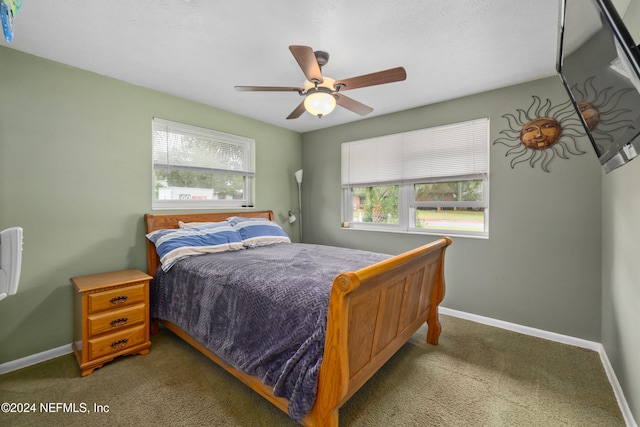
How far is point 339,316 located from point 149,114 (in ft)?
9.05

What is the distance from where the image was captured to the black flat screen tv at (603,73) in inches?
31.2

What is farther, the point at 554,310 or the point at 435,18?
the point at 554,310

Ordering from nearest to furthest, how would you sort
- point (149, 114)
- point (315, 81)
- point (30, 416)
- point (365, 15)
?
point (30, 416) < point (365, 15) < point (315, 81) < point (149, 114)

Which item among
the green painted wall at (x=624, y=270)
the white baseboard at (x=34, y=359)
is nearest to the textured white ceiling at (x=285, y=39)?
the green painted wall at (x=624, y=270)

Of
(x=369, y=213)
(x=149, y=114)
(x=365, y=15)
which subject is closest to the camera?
(x=365, y=15)

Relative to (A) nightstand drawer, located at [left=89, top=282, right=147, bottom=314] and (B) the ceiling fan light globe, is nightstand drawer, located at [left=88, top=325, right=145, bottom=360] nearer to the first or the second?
(A) nightstand drawer, located at [left=89, top=282, right=147, bottom=314]

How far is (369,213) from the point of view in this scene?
3805 millimetres

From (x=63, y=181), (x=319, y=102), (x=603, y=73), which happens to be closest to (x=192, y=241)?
(x=63, y=181)

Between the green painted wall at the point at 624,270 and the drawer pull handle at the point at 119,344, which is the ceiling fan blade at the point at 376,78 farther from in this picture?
the drawer pull handle at the point at 119,344

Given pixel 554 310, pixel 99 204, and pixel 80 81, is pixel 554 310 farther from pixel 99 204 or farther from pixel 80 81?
pixel 80 81

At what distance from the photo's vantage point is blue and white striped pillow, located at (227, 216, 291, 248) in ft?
9.80

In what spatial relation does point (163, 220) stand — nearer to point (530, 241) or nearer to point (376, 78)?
point (376, 78)

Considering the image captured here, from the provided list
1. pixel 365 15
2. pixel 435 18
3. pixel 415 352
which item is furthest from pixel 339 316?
pixel 435 18

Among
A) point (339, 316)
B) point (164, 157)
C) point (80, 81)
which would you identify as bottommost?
point (339, 316)
